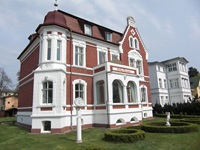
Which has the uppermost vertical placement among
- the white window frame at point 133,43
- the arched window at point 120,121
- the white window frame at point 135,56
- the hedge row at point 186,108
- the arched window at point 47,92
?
the white window frame at point 133,43

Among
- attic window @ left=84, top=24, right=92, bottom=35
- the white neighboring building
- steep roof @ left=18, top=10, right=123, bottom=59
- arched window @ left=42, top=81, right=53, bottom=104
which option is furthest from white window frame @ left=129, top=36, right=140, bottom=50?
the white neighboring building

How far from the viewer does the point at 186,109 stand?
25531 millimetres

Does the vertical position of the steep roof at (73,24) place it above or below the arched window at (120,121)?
above

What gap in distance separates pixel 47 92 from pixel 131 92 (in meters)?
9.41

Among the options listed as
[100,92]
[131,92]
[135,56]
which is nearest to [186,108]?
[135,56]

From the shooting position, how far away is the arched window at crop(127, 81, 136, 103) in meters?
18.6

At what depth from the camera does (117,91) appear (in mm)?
17406

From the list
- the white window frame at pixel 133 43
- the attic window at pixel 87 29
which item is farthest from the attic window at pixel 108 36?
the white window frame at pixel 133 43

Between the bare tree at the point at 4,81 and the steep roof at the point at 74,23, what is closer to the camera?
the steep roof at the point at 74,23

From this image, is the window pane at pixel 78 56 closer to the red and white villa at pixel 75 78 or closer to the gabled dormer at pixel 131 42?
the red and white villa at pixel 75 78

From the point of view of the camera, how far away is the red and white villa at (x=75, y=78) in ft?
45.5

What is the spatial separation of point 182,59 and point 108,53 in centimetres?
2463

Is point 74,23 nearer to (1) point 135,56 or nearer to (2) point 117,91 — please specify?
(2) point 117,91

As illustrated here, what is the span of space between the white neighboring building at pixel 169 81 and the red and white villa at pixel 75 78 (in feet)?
51.2
